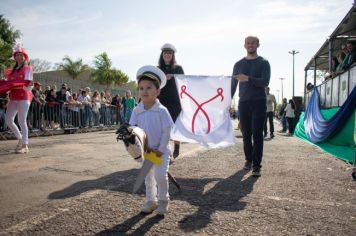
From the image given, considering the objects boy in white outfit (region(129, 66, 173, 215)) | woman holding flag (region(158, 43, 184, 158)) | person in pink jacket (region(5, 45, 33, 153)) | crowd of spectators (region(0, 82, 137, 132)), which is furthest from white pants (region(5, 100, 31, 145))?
boy in white outfit (region(129, 66, 173, 215))

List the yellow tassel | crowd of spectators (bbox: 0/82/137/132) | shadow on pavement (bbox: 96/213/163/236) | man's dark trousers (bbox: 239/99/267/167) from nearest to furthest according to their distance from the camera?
shadow on pavement (bbox: 96/213/163/236)
the yellow tassel
man's dark trousers (bbox: 239/99/267/167)
crowd of spectators (bbox: 0/82/137/132)

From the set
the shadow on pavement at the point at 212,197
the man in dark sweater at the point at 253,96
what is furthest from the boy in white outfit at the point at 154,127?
the man in dark sweater at the point at 253,96

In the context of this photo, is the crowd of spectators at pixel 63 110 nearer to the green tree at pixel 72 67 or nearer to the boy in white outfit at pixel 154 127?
the boy in white outfit at pixel 154 127

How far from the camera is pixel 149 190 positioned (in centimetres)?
323

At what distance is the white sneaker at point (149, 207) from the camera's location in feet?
10.2

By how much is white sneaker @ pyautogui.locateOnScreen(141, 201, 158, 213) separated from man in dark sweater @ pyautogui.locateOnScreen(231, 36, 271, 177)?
229 cm

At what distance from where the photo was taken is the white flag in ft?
18.4

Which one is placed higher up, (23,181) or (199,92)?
(199,92)

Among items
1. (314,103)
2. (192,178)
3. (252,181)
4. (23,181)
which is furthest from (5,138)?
(314,103)

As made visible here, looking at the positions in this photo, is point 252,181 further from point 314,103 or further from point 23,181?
point 314,103

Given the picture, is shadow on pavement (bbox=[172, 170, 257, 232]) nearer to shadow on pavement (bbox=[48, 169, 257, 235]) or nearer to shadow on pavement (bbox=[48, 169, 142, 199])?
shadow on pavement (bbox=[48, 169, 257, 235])

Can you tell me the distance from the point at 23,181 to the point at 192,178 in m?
2.18

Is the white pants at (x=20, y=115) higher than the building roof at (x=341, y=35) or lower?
lower

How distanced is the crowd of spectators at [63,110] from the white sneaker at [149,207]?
29.5ft
